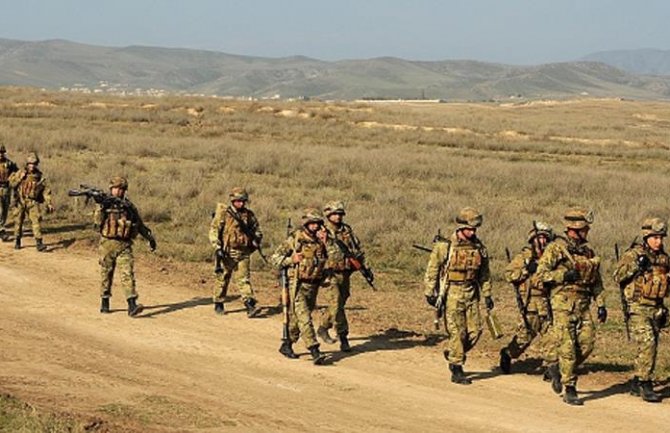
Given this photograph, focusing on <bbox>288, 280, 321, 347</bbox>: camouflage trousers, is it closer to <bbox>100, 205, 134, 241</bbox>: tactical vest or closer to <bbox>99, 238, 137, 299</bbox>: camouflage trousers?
<bbox>99, 238, 137, 299</bbox>: camouflage trousers

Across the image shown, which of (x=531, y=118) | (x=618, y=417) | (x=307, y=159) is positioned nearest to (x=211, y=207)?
(x=307, y=159)

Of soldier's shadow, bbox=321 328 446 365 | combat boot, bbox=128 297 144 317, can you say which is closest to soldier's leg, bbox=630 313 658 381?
soldier's shadow, bbox=321 328 446 365

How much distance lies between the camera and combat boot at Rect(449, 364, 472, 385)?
10812mm

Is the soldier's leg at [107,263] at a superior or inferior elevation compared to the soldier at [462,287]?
inferior

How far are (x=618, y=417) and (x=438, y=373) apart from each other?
2.46 meters

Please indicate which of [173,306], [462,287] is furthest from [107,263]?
[462,287]

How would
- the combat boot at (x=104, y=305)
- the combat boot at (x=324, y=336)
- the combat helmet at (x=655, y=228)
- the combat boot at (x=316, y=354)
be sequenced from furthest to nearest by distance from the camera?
1. the combat boot at (x=104, y=305)
2. the combat boot at (x=324, y=336)
3. the combat boot at (x=316, y=354)
4. the combat helmet at (x=655, y=228)

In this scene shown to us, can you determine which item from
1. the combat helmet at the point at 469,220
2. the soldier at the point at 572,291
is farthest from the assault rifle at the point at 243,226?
the soldier at the point at 572,291

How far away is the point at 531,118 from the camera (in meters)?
74.9

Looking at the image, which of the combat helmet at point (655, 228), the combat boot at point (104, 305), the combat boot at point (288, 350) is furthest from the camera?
the combat boot at point (104, 305)

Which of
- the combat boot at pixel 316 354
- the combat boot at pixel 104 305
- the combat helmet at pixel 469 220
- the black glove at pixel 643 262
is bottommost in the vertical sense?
the combat boot at pixel 104 305

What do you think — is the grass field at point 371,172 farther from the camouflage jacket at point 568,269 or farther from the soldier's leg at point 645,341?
the camouflage jacket at point 568,269

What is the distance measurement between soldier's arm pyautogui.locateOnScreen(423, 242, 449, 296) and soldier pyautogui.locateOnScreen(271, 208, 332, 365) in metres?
1.45

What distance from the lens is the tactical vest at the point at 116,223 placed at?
13523mm
